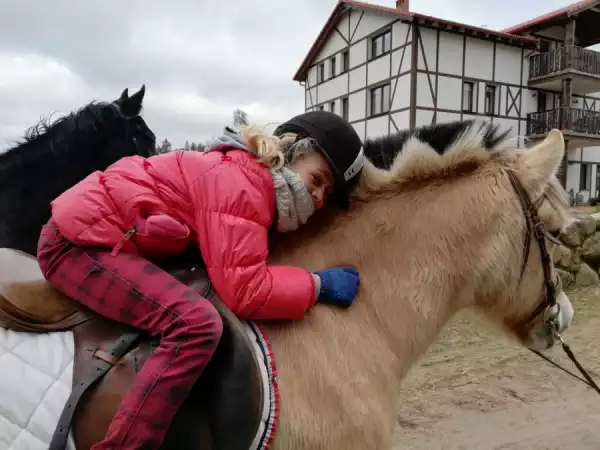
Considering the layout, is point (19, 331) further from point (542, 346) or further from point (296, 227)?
point (542, 346)

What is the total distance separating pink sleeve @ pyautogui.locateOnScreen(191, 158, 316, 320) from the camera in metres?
1.46

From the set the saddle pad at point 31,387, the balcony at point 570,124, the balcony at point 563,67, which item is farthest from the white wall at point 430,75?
the saddle pad at point 31,387

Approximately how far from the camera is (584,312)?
6.80 meters

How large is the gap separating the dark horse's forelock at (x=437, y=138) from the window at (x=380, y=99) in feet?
49.6

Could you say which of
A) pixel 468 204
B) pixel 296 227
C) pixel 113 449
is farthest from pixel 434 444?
pixel 113 449

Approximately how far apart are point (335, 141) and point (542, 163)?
903 millimetres

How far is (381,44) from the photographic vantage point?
17141 mm

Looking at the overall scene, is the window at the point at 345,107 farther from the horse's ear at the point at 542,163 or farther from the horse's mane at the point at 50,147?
the horse's ear at the point at 542,163

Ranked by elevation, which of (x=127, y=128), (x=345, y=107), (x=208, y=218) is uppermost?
(x=345, y=107)

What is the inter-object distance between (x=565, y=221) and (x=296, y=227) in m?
1.18

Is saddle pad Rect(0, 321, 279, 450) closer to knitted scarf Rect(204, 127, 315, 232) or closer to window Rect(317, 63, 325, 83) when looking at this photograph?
knitted scarf Rect(204, 127, 315, 232)

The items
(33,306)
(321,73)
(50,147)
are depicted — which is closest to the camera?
(33,306)

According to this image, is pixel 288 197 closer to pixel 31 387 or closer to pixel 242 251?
pixel 242 251

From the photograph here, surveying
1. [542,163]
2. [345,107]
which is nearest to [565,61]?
[345,107]
